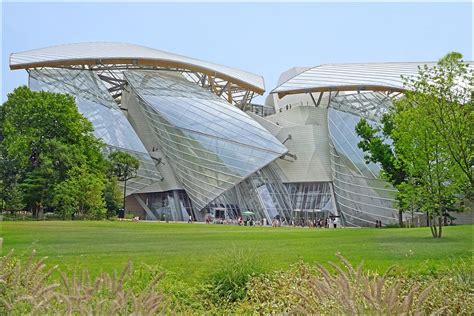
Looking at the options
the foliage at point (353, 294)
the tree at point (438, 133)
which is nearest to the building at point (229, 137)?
the tree at point (438, 133)

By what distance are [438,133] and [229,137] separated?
Answer: 153ft

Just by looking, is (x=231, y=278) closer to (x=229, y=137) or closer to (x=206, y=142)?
(x=206, y=142)

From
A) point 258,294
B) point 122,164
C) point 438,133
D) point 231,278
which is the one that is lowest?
point 258,294

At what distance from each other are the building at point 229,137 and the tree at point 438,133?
1250 inches

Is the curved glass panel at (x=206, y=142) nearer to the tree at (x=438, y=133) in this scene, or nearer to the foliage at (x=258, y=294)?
the tree at (x=438, y=133)

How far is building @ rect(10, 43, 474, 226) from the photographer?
201ft

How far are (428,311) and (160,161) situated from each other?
61.7 meters

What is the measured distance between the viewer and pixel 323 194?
6369 centimetres

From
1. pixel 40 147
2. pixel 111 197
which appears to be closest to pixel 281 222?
pixel 111 197

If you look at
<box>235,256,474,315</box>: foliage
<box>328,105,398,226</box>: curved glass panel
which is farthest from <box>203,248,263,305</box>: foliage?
<box>328,105,398,226</box>: curved glass panel

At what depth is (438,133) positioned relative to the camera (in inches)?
663

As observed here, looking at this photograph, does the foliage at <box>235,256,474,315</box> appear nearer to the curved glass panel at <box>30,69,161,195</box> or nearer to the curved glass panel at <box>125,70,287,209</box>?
the curved glass panel at <box>125,70,287,209</box>

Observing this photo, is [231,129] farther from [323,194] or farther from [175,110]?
[323,194]

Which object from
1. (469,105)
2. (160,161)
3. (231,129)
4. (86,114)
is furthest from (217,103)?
(469,105)
